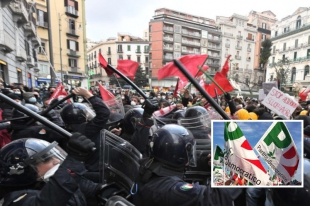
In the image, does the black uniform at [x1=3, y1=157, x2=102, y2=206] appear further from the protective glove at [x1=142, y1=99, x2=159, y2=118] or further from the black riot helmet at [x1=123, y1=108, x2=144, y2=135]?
the black riot helmet at [x1=123, y1=108, x2=144, y2=135]

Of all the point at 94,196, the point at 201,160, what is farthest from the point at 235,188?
the point at 94,196

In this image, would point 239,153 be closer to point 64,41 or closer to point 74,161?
point 74,161

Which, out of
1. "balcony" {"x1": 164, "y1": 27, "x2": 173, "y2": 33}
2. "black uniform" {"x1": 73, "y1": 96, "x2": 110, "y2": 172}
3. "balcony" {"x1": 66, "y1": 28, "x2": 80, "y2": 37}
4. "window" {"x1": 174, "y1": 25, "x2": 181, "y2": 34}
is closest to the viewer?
"black uniform" {"x1": 73, "y1": 96, "x2": 110, "y2": 172}

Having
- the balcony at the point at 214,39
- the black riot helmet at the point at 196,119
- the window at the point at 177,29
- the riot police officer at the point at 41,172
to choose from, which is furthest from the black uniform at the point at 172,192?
the balcony at the point at 214,39

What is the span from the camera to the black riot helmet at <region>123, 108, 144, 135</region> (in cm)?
361

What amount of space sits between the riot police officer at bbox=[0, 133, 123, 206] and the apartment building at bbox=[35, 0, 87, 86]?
33.3 meters

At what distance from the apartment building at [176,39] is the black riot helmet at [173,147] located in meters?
48.8

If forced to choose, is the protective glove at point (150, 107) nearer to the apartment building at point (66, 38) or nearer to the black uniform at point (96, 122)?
the black uniform at point (96, 122)

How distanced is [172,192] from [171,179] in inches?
4.5

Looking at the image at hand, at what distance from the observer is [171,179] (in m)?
1.60

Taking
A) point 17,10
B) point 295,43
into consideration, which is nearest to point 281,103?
point 17,10

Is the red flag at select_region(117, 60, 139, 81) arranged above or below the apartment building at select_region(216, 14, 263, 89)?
below

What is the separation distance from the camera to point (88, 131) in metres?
2.68

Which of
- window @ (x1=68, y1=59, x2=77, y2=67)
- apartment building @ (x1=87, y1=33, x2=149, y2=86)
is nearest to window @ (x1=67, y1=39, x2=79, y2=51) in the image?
window @ (x1=68, y1=59, x2=77, y2=67)
